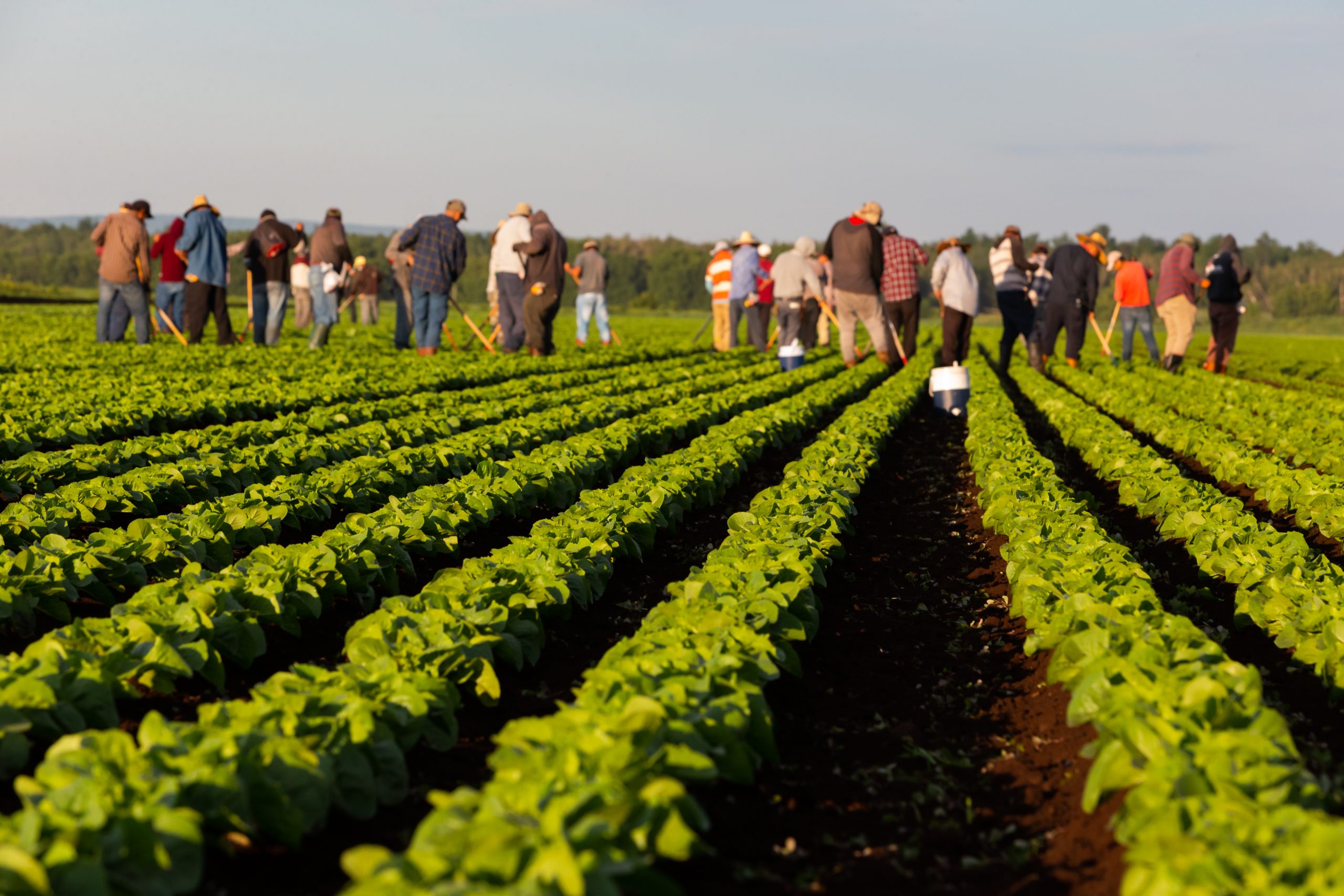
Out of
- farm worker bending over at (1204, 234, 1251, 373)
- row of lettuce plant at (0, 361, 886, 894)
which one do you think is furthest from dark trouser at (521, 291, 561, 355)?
row of lettuce plant at (0, 361, 886, 894)

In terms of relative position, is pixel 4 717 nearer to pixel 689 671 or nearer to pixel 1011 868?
pixel 689 671

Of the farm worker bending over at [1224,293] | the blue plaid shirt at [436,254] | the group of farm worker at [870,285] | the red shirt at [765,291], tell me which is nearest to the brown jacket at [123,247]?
the blue plaid shirt at [436,254]

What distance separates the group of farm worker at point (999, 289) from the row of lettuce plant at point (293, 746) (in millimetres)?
10763

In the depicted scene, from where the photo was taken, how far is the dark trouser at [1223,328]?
17.6 meters

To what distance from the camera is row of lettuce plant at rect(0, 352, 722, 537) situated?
5117mm

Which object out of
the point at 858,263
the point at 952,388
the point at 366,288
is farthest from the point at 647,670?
the point at 366,288

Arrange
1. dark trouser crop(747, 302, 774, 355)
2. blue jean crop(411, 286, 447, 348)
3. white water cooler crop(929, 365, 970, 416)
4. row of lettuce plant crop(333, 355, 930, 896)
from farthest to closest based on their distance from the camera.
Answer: dark trouser crop(747, 302, 774, 355)
blue jean crop(411, 286, 447, 348)
white water cooler crop(929, 365, 970, 416)
row of lettuce plant crop(333, 355, 930, 896)

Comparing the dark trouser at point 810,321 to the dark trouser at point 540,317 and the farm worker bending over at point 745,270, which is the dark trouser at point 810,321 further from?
the dark trouser at point 540,317

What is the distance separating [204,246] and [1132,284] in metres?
15.5

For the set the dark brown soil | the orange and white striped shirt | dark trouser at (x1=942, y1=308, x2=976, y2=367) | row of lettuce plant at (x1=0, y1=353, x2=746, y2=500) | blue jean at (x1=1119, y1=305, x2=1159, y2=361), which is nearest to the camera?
the dark brown soil

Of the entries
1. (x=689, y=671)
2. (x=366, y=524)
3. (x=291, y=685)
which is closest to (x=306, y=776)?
(x=291, y=685)

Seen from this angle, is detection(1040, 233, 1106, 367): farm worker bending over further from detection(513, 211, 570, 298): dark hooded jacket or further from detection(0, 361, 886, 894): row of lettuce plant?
detection(0, 361, 886, 894): row of lettuce plant

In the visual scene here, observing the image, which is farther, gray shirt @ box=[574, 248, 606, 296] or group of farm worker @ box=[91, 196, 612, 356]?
gray shirt @ box=[574, 248, 606, 296]

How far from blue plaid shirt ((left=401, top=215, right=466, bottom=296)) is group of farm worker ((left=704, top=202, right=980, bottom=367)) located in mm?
5377
